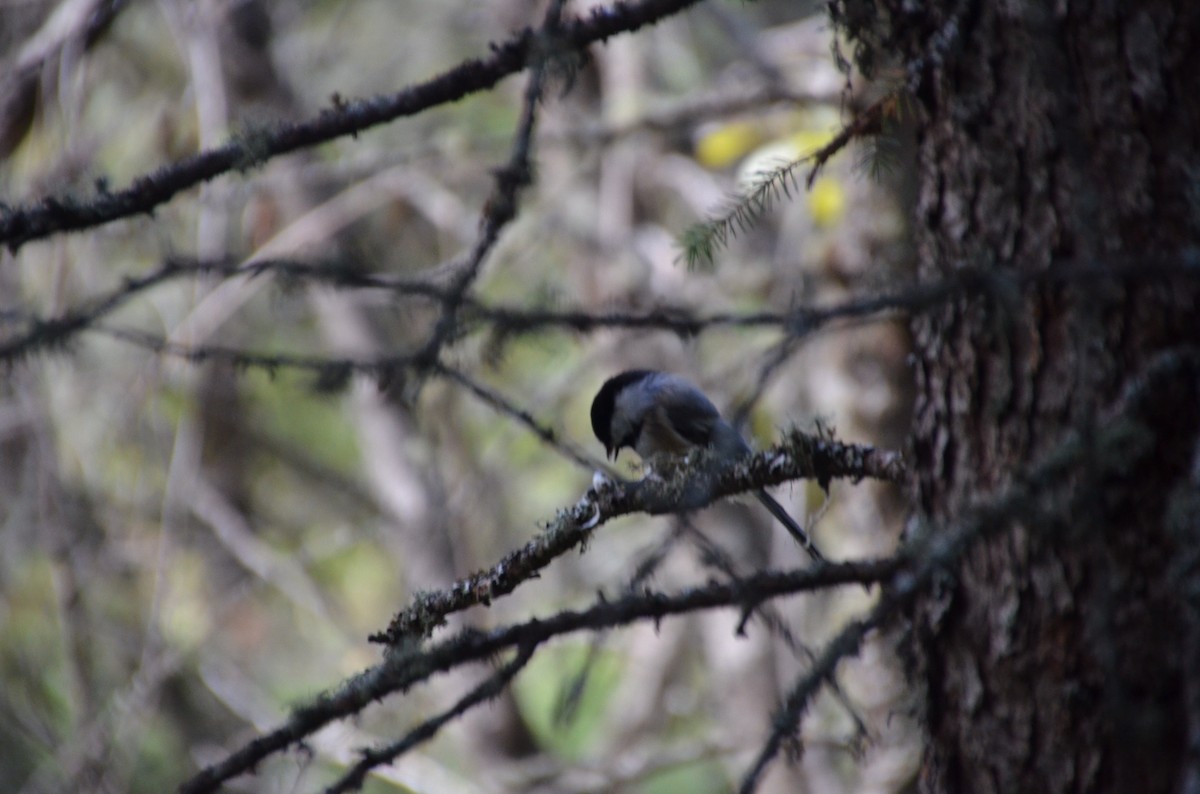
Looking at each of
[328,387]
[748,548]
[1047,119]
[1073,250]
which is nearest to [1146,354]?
[1073,250]

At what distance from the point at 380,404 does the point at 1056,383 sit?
4.66 m

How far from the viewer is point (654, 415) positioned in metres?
3.40

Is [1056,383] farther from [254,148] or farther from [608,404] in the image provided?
[608,404]

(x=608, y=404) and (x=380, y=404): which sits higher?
(x=380, y=404)

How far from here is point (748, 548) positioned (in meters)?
5.80

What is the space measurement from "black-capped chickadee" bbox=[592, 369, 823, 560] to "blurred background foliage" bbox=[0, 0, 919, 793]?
0.15 metres

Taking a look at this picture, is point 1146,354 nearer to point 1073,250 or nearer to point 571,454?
point 1073,250

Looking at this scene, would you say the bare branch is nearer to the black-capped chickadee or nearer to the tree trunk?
the tree trunk

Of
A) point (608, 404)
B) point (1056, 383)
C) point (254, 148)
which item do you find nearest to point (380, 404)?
point (608, 404)

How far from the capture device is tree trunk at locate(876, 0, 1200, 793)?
1493 millimetres

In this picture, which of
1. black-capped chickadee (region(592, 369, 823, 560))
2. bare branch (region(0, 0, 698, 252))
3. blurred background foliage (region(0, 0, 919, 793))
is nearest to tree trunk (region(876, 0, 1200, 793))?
bare branch (region(0, 0, 698, 252))

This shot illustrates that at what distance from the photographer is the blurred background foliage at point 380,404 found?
418 cm

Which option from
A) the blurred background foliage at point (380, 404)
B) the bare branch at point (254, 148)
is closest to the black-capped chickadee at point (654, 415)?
the blurred background foliage at point (380, 404)

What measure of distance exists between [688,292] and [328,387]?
401 cm
